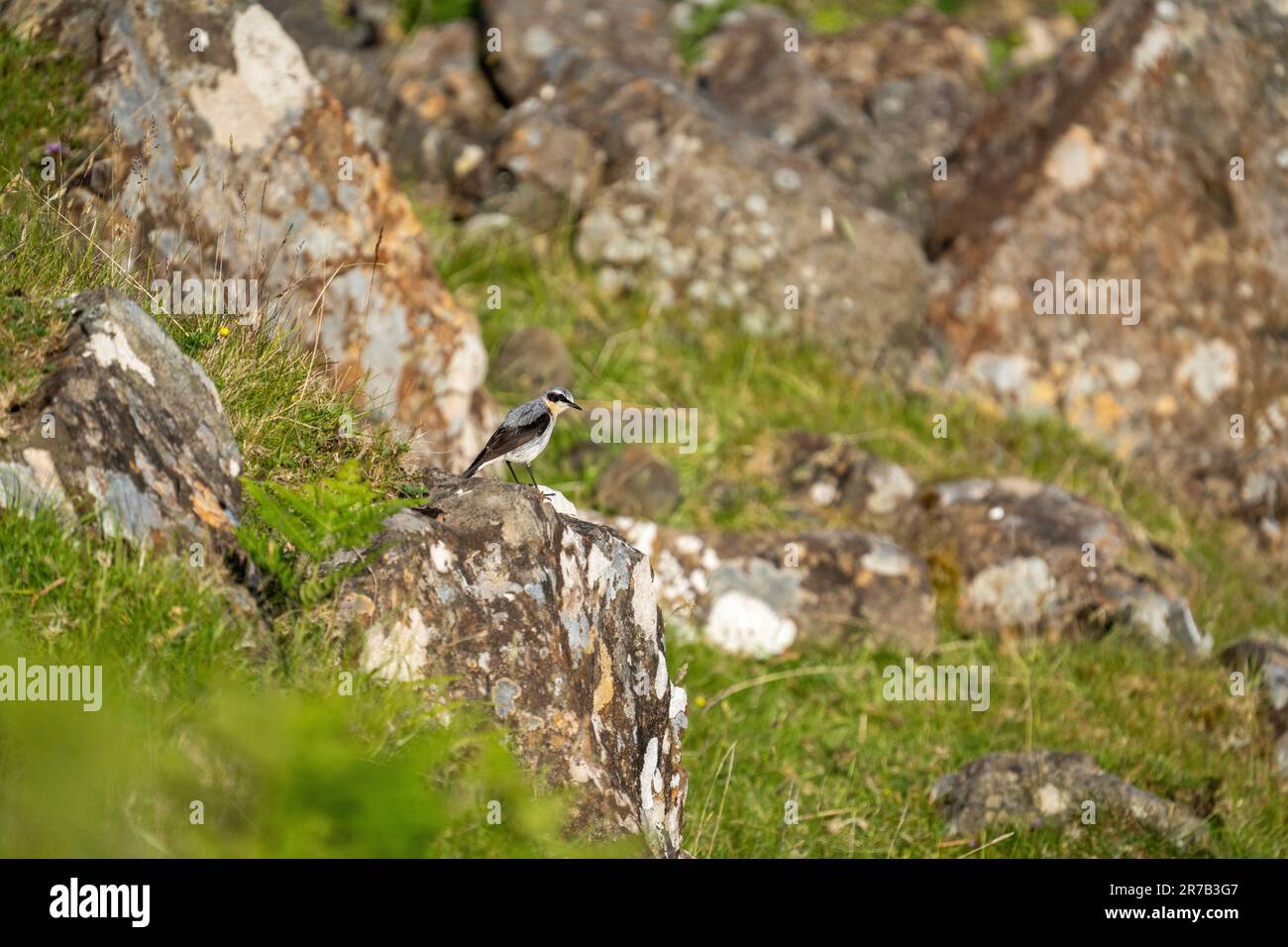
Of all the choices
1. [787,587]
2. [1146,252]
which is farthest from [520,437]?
[1146,252]

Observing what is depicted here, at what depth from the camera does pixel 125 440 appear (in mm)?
4898

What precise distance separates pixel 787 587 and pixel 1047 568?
2056mm

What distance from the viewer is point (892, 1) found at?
58.5 ft

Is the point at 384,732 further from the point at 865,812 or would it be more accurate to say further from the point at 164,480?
the point at 865,812

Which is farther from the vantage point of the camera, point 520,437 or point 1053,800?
point 1053,800

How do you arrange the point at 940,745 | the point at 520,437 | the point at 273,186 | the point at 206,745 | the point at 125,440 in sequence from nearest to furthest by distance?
the point at 206,745 → the point at 125,440 → the point at 520,437 → the point at 940,745 → the point at 273,186

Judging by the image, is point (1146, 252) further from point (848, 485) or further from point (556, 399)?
point (556, 399)

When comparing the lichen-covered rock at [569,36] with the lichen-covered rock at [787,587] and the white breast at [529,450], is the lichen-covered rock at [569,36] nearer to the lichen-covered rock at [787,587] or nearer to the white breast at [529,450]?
the lichen-covered rock at [787,587]

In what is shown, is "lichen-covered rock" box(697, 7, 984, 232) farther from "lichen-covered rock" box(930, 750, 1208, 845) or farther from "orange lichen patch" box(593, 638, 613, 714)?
"orange lichen patch" box(593, 638, 613, 714)

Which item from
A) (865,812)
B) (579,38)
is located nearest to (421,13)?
(579,38)

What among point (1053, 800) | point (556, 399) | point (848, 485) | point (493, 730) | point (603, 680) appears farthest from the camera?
point (848, 485)

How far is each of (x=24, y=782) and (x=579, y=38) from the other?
1209 centimetres

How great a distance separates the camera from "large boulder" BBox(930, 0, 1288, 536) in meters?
12.4
